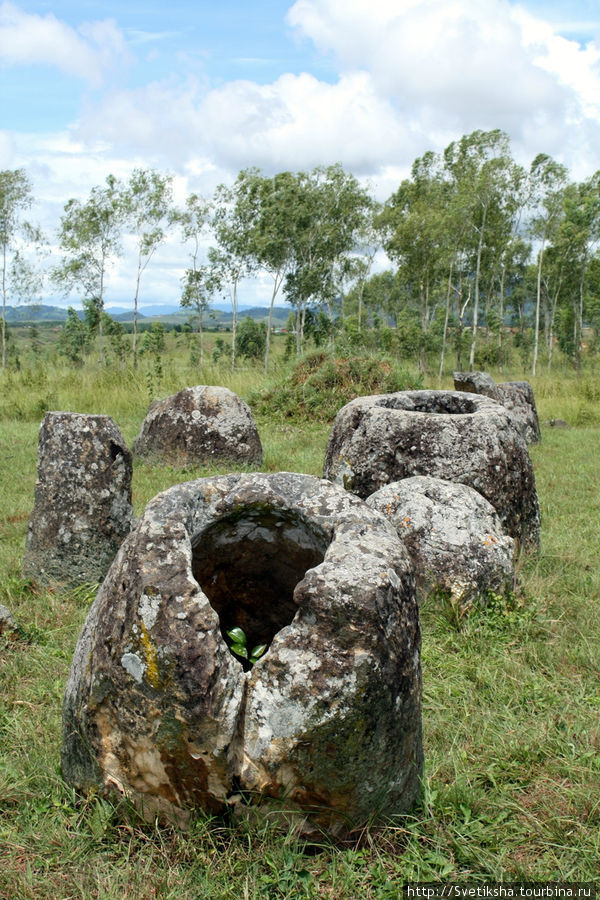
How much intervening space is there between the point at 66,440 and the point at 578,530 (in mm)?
5327

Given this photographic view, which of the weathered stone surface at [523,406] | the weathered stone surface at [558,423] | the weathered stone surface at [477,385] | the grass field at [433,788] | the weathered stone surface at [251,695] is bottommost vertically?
the grass field at [433,788]

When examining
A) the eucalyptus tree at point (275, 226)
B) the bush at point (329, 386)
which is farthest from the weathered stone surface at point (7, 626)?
the eucalyptus tree at point (275, 226)

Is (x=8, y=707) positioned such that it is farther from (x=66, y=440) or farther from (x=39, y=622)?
(x=66, y=440)

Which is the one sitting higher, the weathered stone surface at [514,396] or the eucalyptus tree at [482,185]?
the eucalyptus tree at [482,185]

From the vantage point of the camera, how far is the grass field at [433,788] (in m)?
2.59

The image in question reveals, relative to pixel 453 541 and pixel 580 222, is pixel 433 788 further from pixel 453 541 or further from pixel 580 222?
pixel 580 222

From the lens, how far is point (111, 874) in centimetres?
257

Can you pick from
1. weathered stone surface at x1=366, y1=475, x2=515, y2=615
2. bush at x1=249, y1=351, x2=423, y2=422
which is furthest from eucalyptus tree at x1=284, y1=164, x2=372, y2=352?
weathered stone surface at x1=366, y1=475, x2=515, y2=615

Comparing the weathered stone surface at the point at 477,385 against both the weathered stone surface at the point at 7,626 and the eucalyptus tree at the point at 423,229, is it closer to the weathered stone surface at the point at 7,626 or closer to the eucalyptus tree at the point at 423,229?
the weathered stone surface at the point at 7,626

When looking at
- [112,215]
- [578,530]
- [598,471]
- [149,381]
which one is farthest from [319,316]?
[578,530]

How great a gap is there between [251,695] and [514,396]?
1260 cm

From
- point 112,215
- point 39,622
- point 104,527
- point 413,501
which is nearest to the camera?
point 39,622

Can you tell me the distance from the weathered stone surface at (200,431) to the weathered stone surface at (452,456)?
13.9 feet

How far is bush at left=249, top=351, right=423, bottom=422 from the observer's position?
1594 centimetres
